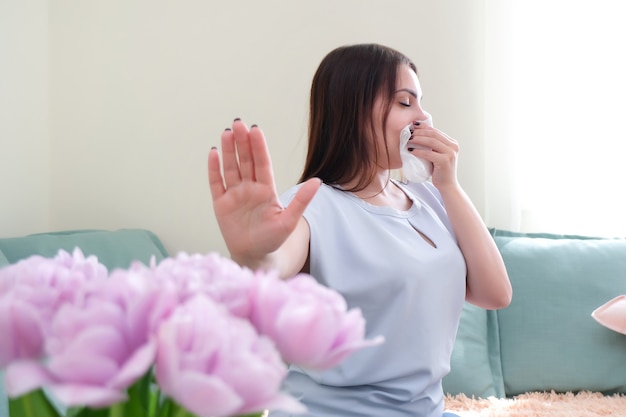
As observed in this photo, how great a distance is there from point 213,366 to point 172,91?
2674 mm

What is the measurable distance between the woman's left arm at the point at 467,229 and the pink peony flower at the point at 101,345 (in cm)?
106

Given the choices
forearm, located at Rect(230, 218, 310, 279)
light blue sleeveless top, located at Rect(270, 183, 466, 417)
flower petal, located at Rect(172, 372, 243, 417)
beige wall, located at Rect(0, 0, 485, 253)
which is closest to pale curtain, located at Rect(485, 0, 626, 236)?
beige wall, located at Rect(0, 0, 485, 253)

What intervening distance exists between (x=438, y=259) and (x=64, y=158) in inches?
82.9

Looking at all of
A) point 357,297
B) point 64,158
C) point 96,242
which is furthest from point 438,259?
point 64,158

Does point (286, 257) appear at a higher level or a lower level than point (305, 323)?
lower

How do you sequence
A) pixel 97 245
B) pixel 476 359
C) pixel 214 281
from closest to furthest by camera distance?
pixel 214 281 < pixel 476 359 < pixel 97 245

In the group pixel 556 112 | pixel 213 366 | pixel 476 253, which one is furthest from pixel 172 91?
pixel 213 366

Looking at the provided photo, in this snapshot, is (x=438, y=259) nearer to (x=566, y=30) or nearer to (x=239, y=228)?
(x=239, y=228)

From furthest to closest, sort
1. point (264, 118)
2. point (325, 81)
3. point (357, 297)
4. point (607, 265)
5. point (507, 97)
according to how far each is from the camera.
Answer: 1. point (264, 118)
2. point (507, 97)
3. point (607, 265)
4. point (325, 81)
5. point (357, 297)

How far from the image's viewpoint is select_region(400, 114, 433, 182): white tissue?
4.51 ft

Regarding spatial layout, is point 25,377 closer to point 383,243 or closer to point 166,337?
point 166,337

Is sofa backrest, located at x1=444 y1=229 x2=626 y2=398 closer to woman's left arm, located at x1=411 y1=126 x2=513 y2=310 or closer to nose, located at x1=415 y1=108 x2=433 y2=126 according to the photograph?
woman's left arm, located at x1=411 y1=126 x2=513 y2=310

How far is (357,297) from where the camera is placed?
123 centimetres

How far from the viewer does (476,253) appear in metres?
1.39
